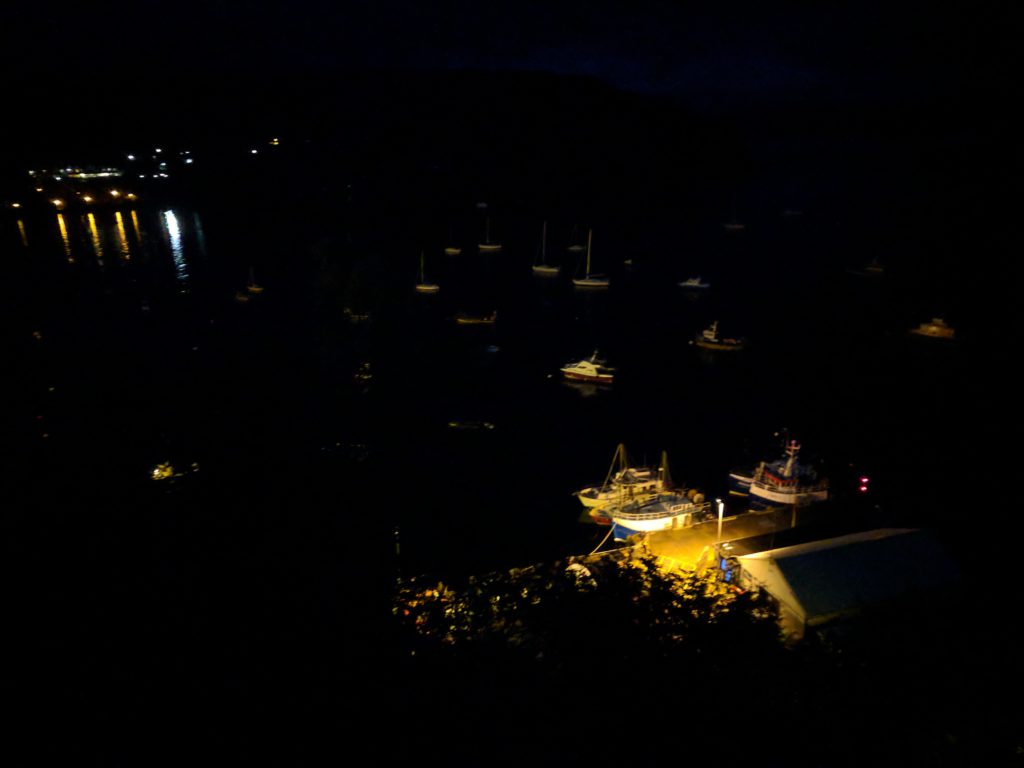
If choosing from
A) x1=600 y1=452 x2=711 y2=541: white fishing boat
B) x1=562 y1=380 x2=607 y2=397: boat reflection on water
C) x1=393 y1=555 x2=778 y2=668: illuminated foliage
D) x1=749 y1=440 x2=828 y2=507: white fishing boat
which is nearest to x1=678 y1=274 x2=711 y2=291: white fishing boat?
x1=562 y1=380 x2=607 y2=397: boat reflection on water

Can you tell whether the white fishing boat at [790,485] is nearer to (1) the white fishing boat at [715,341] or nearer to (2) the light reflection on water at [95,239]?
(1) the white fishing boat at [715,341]

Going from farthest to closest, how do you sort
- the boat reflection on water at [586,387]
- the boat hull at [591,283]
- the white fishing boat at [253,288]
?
the boat hull at [591,283]
the white fishing boat at [253,288]
the boat reflection on water at [586,387]

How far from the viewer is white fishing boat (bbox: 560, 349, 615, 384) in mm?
36250

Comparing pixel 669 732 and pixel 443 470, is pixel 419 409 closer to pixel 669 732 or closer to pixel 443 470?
pixel 443 470

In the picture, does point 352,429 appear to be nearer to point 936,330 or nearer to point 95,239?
point 936,330

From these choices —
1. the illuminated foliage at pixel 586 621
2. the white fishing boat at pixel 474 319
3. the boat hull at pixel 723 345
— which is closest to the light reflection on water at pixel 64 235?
the white fishing boat at pixel 474 319

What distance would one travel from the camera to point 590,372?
119 ft

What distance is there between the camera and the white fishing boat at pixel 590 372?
36250 mm

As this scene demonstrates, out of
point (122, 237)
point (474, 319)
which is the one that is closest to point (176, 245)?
point (122, 237)

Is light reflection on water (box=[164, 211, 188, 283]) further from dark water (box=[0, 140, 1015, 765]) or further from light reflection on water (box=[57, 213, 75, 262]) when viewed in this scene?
light reflection on water (box=[57, 213, 75, 262])

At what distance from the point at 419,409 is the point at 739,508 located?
17.2m

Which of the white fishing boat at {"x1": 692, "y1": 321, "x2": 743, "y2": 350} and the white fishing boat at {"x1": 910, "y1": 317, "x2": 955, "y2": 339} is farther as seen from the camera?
the white fishing boat at {"x1": 910, "y1": 317, "x2": 955, "y2": 339}

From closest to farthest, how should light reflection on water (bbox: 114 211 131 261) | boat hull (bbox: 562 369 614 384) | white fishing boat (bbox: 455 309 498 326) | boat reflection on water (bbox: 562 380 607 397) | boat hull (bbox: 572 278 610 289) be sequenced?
1. boat reflection on water (bbox: 562 380 607 397)
2. boat hull (bbox: 562 369 614 384)
3. white fishing boat (bbox: 455 309 498 326)
4. boat hull (bbox: 572 278 610 289)
5. light reflection on water (bbox: 114 211 131 261)

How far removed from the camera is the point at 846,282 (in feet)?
228
